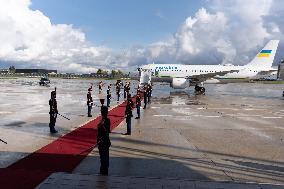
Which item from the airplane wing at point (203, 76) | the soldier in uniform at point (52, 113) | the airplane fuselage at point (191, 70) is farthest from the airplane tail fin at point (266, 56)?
the soldier in uniform at point (52, 113)

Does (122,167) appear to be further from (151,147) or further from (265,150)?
(265,150)

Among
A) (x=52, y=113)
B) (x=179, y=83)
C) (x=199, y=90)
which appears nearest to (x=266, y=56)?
(x=199, y=90)

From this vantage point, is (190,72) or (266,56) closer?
(190,72)

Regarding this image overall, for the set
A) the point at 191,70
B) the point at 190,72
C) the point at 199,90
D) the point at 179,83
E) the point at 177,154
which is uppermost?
the point at 191,70

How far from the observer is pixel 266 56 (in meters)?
50.1

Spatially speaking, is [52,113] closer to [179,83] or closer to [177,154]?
[177,154]

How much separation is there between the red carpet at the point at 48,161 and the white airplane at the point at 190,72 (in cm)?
2869

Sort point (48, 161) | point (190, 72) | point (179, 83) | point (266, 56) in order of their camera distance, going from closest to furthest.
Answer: point (48, 161) < point (179, 83) < point (190, 72) < point (266, 56)

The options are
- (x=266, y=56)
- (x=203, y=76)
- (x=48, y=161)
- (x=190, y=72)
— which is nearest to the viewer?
(x=48, y=161)

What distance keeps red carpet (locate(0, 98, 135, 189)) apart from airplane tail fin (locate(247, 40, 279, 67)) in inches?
1604

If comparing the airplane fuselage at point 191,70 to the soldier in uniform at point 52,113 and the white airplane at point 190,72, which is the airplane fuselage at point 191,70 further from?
the soldier in uniform at point 52,113

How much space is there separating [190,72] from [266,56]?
1326 cm

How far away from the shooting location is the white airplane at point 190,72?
135ft

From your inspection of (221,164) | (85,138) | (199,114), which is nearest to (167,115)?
(199,114)
